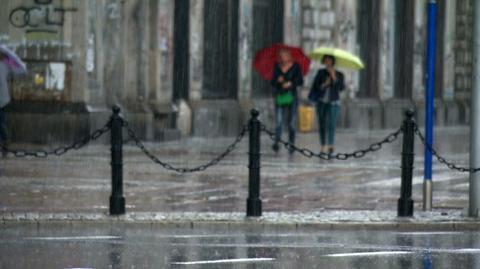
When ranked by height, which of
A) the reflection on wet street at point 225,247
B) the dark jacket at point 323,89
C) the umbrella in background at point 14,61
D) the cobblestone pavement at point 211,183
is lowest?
the cobblestone pavement at point 211,183

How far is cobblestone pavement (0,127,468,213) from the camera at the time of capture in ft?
52.6

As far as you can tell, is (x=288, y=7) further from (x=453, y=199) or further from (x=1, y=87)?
(x=453, y=199)

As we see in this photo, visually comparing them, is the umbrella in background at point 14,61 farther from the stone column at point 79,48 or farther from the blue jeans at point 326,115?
the blue jeans at point 326,115

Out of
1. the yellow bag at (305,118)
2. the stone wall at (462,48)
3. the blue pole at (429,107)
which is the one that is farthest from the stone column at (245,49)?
the blue pole at (429,107)

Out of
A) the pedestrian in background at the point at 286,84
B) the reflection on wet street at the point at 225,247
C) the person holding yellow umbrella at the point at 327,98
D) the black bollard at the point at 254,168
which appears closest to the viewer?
the reflection on wet street at the point at 225,247

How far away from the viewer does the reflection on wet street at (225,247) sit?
10914mm

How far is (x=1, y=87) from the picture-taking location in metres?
23.9

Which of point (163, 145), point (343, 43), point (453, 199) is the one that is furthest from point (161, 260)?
point (343, 43)

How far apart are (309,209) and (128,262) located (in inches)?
201

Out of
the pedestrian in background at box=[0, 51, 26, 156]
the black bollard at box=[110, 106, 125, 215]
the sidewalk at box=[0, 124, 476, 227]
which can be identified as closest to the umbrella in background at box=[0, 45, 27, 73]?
the pedestrian in background at box=[0, 51, 26, 156]

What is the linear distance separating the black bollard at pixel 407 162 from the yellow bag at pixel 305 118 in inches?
781

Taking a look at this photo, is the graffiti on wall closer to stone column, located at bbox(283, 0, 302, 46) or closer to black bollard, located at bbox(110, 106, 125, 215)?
stone column, located at bbox(283, 0, 302, 46)

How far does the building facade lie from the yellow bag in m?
0.92

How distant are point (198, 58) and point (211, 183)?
1273 centimetres
